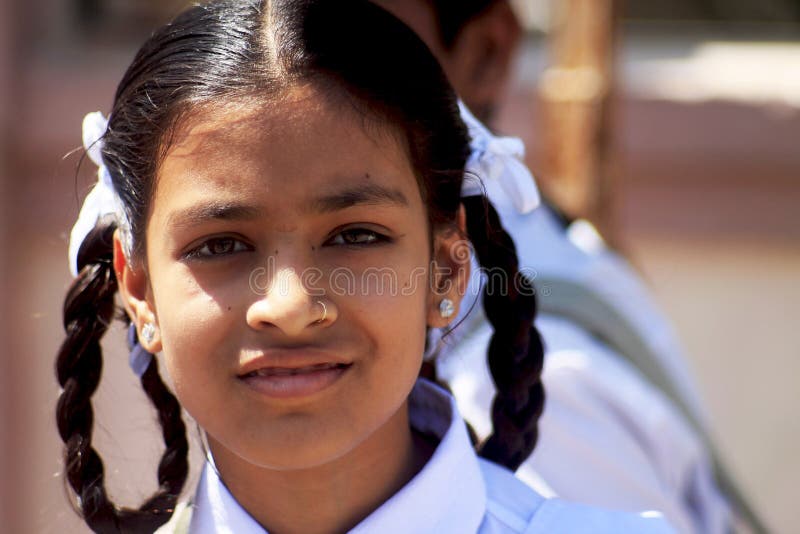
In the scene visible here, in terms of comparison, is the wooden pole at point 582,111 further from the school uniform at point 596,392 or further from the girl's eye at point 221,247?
the girl's eye at point 221,247

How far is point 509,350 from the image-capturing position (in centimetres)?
142

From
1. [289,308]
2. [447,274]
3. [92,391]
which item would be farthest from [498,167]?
[92,391]

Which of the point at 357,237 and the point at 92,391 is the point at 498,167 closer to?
the point at 357,237

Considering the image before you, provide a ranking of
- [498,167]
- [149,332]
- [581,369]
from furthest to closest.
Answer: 1. [581,369]
2. [498,167]
3. [149,332]

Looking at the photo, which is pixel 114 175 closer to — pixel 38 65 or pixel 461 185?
pixel 461 185

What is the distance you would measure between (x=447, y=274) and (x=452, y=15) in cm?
69

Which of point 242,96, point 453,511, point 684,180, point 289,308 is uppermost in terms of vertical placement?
point 242,96

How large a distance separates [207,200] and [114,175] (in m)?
0.18

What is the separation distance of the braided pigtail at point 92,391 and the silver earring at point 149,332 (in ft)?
0.34

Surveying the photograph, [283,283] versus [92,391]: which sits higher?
[283,283]

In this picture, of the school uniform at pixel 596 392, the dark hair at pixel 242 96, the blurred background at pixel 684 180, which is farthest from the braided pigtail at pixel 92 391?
the blurred background at pixel 684 180

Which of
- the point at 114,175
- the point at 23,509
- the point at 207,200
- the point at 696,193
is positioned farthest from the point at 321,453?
the point at 696,193

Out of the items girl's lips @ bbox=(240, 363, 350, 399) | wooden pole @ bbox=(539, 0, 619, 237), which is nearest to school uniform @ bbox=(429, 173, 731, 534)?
girl's lips @ bbox=(240, 363, 350, 399)

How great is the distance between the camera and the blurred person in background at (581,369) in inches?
67.4
